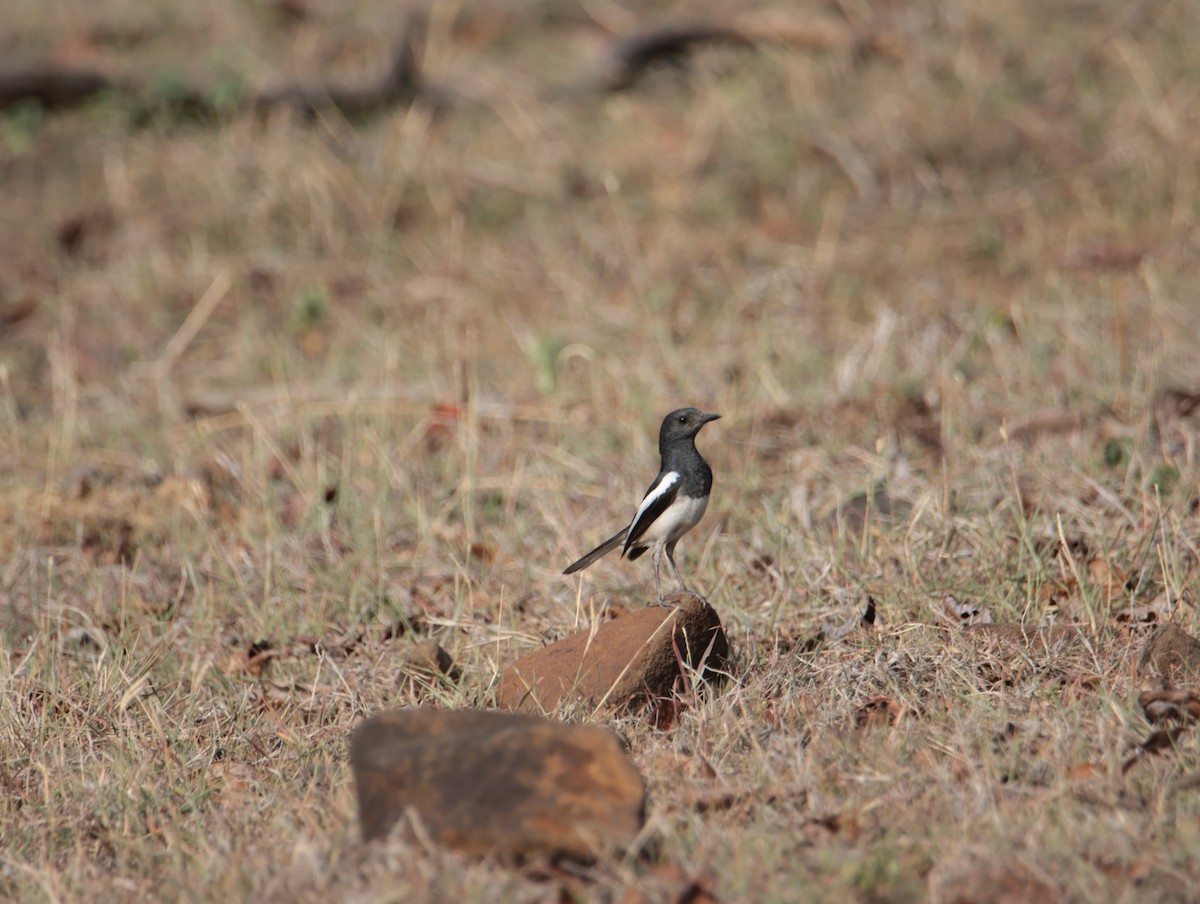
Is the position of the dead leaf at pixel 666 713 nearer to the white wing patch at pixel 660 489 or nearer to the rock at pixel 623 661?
the rock at pixel 623 661

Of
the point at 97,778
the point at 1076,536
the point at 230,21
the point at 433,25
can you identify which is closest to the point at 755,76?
the point at 433,25

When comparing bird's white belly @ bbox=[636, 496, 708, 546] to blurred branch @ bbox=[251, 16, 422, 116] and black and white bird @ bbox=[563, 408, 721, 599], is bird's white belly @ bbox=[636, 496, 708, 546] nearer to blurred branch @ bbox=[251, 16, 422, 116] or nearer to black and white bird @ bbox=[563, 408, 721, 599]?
black and white bird @ bbox=[563, 408, 721, 599]

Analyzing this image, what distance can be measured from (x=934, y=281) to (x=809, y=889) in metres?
5.59

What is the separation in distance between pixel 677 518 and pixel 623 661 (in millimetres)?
499

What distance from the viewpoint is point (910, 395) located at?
593 centimetres

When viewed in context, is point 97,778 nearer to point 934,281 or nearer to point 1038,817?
point 1038,817

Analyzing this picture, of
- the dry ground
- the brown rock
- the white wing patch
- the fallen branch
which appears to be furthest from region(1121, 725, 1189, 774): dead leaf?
the fallen branch

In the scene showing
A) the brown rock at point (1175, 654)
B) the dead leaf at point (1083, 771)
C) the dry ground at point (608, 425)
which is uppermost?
the brown rock at point (1175, 654)

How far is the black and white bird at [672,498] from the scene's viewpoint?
3961 millimetres

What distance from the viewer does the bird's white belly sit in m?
3.95

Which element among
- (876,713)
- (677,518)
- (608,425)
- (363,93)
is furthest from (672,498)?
(363,93)

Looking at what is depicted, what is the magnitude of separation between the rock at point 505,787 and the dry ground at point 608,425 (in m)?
0.08

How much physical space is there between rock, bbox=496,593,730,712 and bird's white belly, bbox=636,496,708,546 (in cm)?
24

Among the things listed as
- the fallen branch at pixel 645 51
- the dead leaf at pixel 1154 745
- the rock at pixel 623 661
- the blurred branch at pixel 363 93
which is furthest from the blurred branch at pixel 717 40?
the dead leaf at pixel 1154 745
